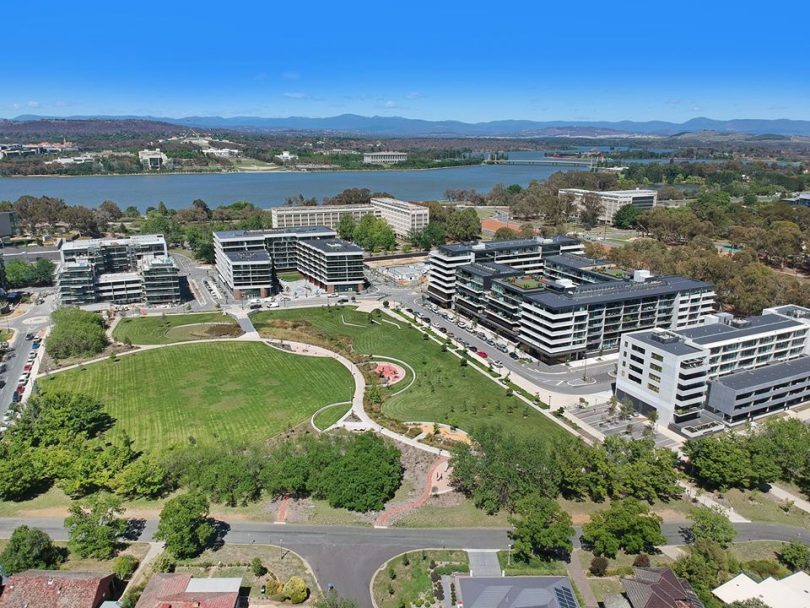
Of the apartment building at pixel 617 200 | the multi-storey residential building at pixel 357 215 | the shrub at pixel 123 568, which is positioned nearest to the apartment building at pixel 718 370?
the shrub at pixel 123 568

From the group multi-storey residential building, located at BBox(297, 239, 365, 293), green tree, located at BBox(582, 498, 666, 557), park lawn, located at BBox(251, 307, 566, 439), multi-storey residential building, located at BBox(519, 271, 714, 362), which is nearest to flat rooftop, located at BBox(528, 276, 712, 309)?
multi-storey residential building, located at BBox(519, 271, 714, 362)

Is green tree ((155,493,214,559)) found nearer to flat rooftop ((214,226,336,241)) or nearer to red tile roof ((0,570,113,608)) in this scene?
red tile roof ((0,570,113,608))

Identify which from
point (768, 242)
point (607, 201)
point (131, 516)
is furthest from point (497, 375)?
point (607, 201)

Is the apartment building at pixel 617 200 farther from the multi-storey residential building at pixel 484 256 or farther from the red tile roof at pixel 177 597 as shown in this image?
the red tile roof at pixel 177 597

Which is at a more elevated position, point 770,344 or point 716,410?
point 770,344

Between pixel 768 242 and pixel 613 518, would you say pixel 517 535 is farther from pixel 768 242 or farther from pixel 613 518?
pixel 768 242

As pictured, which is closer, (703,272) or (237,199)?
(703,272)

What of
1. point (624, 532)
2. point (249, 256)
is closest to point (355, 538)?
point (624, 532)

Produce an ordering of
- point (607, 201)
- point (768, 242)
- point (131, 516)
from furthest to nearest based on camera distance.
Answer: point (607, 201) → point (768, 242) → point (131, 516)
